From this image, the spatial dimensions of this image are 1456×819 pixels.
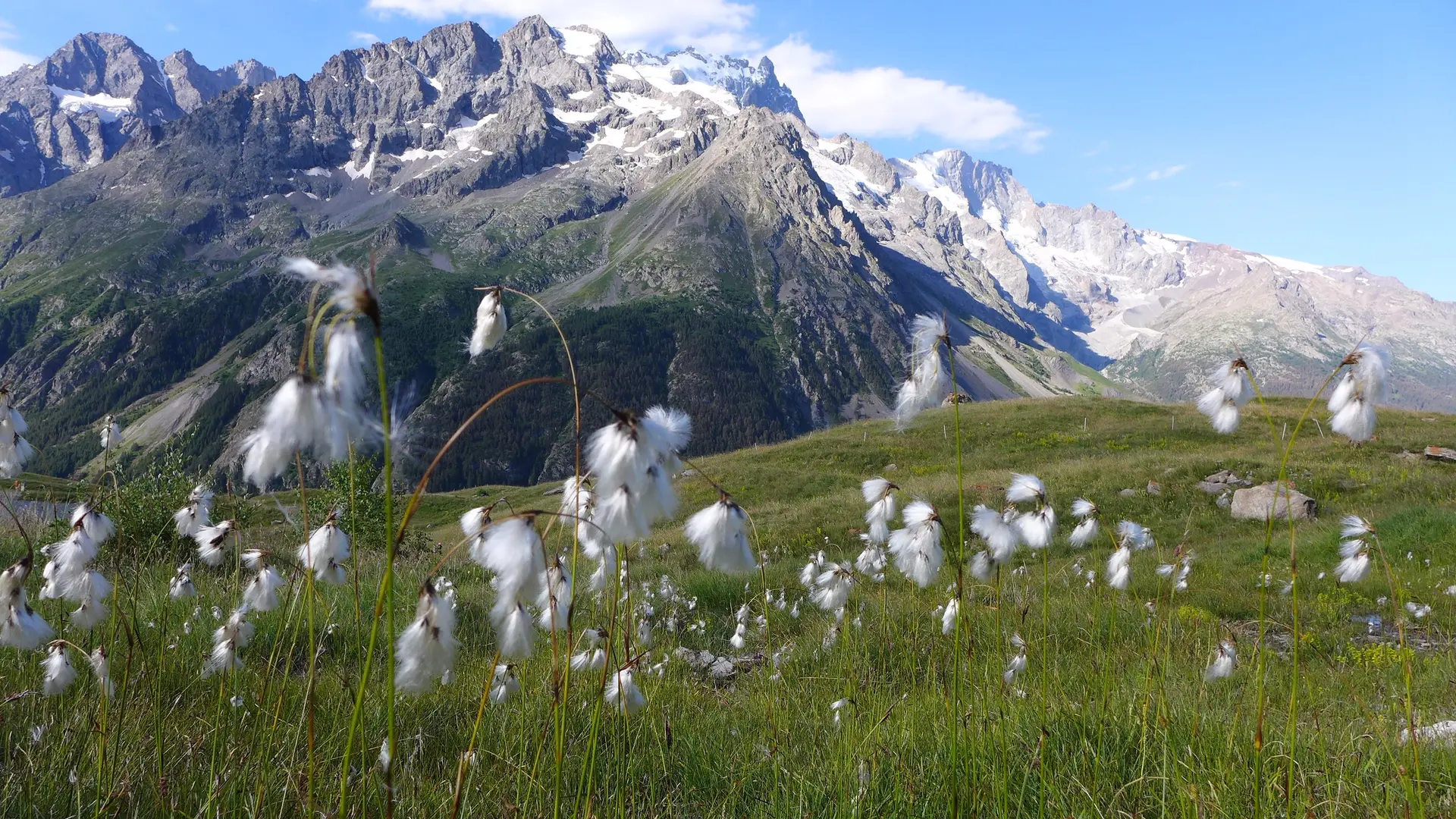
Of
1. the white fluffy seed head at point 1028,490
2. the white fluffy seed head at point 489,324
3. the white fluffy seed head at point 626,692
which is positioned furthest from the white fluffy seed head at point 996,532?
the white fluffy seed head at point 489,324

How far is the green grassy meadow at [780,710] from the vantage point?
3.28 m

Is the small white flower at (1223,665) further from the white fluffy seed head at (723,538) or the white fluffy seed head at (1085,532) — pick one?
the white fluffy seed head at (723,538)

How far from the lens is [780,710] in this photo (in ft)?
15.9

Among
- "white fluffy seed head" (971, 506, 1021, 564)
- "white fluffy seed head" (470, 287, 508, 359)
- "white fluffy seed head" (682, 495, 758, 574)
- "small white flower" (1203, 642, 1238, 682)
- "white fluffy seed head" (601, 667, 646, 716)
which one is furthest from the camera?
"small white flower" (1203, 642, 1238, 682)

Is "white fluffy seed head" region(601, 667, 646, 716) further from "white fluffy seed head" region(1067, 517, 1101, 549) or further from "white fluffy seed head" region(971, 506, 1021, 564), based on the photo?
"white fluffy seed head" region(1067, 517, 1101, 549)

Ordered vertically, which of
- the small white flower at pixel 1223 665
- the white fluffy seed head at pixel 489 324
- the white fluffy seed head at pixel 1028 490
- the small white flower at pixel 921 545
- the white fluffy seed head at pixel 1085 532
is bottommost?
the small white flower at pixel 1223 665

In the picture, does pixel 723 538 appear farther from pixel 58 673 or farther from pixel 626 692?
pixel 58 673

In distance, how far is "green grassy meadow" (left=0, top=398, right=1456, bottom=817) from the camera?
3.28 metres

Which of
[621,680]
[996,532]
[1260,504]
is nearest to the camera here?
[621,680]

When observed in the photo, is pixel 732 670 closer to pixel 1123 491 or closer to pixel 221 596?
pixel 221 596

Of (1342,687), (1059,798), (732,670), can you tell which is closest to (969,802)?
(1059,798)

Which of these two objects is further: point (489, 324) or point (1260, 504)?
point (1260, 504)

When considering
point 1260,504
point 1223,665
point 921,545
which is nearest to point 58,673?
point 921,545

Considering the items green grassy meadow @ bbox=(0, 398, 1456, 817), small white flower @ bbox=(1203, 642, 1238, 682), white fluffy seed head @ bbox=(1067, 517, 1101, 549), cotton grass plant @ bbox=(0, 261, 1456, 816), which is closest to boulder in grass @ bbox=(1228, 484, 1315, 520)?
green grassy meadow @ bbox=(0, 398, 1456, 817)
